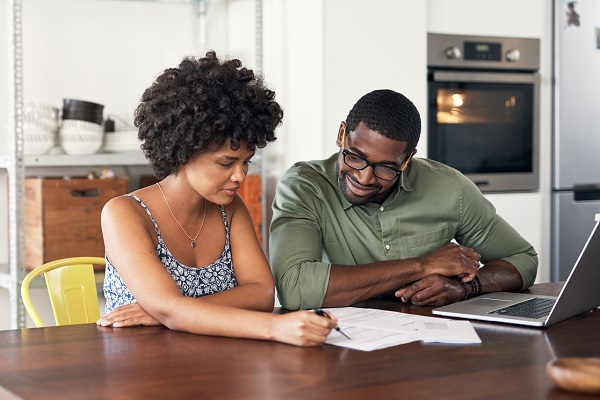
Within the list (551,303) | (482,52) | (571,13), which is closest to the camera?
(551,303)

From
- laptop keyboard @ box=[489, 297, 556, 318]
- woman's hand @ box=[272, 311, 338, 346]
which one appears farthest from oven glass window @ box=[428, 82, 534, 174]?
woman's hand @ box=[272, 311, 338, 346]

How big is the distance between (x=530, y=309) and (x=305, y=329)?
622mm

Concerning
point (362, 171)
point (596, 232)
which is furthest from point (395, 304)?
point (596, 232)

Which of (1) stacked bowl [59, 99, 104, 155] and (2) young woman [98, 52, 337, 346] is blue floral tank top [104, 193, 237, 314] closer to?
(2) young woman [98, 52, 337, 346]

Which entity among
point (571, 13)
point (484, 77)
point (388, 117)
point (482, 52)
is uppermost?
point (571, 13)

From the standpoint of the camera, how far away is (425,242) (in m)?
2.36

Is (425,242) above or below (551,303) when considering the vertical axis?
above

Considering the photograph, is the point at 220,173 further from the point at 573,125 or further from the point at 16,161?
the point at 573,125

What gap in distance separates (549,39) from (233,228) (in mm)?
2368

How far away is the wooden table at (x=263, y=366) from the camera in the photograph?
4.25 ft

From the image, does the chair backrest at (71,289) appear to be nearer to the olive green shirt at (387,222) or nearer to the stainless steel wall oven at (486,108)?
the olive green shirt at (387,222)

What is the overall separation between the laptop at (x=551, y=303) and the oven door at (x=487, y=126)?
1.70m

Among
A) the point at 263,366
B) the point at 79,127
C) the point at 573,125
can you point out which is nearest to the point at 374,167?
the point at 263,366

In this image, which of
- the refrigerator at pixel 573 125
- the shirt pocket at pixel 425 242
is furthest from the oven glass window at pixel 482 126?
the shirt pocket at pixel 425 242
